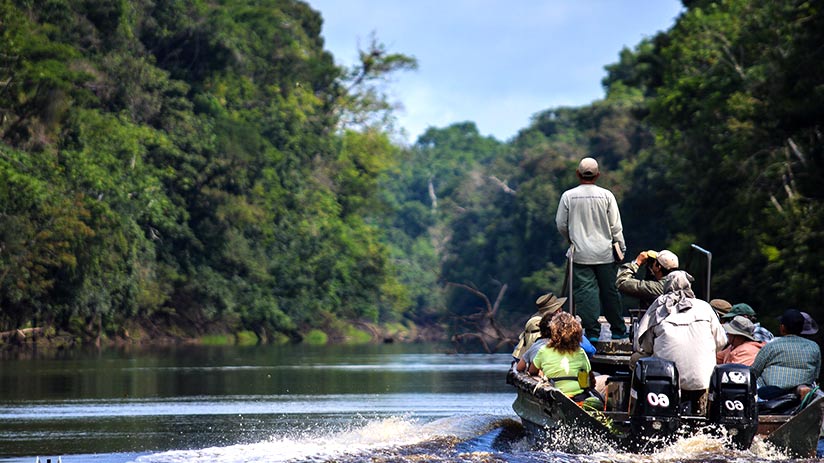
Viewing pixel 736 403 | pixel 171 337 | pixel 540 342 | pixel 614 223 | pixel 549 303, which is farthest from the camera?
pixel 171 337

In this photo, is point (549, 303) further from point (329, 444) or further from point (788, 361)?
point (329, 444)

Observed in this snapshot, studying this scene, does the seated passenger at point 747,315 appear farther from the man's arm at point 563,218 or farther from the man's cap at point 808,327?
the man's arm at point 563,218

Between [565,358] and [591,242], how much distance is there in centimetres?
195

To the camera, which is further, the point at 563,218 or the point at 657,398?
the point at 563,218

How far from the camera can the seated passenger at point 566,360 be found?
13.7 meters

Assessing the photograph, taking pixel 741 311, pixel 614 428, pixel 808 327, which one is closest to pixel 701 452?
pixel 614 428

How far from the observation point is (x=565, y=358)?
13789mm

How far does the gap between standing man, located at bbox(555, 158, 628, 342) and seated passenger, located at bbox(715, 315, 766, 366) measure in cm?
135

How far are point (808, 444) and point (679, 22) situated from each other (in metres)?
41.2

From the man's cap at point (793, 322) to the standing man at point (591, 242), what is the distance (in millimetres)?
2189

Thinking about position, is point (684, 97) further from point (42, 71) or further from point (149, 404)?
point (149, 404)

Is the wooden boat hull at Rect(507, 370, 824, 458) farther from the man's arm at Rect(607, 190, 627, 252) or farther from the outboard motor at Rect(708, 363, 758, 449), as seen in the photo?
the man's arm at Rect(607, 190, 627, 252)

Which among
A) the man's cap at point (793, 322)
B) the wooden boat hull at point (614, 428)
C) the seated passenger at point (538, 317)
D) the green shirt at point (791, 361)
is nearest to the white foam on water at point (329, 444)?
the seated passenger at point (538, 317)

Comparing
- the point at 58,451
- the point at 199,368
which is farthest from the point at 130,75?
the point at 58,451
